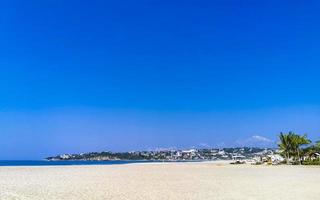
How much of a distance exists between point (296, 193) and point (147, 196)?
6.37 meters

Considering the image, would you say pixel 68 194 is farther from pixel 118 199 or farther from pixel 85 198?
pixel 118 199

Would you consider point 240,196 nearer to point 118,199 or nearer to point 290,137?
point 118,199

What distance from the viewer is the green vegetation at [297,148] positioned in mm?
58531

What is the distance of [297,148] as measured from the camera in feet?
197

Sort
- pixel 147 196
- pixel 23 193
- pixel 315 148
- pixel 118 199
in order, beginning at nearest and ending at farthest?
pixel 118 199 < pixel 147 196 < pixel 23 193 < pixel 315 148

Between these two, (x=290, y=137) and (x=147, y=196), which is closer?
(x=147, y=196)

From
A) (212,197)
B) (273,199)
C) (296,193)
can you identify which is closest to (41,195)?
(212,197)

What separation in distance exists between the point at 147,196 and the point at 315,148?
165 ft

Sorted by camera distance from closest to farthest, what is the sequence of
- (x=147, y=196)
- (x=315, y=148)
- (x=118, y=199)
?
1. (x=118, y=199)
2. (x=147, y=196)
3. (x=315, y=148)

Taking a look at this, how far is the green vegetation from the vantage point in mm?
58531

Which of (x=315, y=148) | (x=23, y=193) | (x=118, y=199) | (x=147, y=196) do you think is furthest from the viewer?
(x=315, y=148)

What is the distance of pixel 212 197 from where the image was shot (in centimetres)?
1488

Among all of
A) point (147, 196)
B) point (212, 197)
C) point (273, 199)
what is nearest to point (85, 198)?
point (147, 196)

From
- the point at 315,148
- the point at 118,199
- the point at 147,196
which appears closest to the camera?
the point at 118,199
